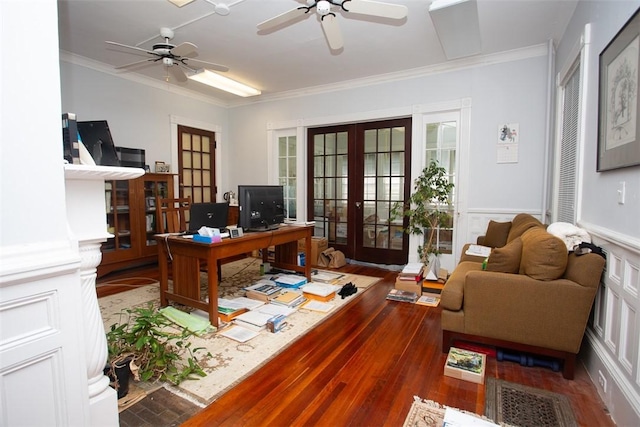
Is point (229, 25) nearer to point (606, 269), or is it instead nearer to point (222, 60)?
point (222, 60)

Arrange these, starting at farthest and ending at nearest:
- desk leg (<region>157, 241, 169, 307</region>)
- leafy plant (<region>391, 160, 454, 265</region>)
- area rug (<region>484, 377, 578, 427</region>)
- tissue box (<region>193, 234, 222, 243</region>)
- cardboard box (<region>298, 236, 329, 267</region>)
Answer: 1. cardboard box (<region>298, 236, 329, 267</region>)
2. leafy plant (<region>391, 160, 454, 265</region>)
3. desk leg (<region>157, 241, 169, 307</region>)
4. tissue box (<region>193, 234, 222, 243</region>)
5. area rug (<region>484, 377, 578, 427</region>)

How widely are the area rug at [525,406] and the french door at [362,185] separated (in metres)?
2.80

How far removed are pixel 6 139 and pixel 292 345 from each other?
2.08 metres

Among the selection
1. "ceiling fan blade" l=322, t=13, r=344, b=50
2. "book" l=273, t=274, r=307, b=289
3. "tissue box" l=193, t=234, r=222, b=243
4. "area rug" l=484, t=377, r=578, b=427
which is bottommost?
"area rug" l=484, t=377, r=578, b=427

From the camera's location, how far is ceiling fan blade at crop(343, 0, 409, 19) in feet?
7.95

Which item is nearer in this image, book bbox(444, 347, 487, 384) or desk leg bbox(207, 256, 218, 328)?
book bbox(444, 347, 487, 384)

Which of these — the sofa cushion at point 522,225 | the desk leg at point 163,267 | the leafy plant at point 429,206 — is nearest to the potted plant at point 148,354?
the desk leg at point 163,267

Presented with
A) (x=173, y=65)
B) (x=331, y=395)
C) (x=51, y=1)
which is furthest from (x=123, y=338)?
(x=173, y=65)

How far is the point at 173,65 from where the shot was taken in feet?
11.5

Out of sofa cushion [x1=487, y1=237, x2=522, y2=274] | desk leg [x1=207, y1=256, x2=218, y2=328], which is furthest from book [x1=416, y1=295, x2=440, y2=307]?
desk leg [x1=207, y1=256, x2=218, y2=328]

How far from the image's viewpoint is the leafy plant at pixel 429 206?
4145 millimetres

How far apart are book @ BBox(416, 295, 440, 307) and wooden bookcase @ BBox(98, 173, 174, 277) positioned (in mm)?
3600

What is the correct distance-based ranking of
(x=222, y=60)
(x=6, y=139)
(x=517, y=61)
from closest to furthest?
(x=6, y=139)
(x=517, y=61)
(x=222, y=60)

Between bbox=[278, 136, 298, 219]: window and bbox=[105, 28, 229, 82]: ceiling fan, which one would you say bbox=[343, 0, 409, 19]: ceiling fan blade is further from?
bbox=[278, 136, 298, 219]: window
